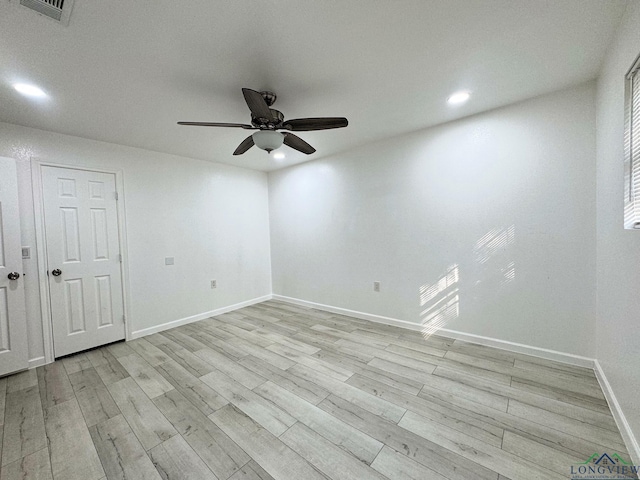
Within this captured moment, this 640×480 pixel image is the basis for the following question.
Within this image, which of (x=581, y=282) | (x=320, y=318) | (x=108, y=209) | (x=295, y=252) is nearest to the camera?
(x=581, y=282)

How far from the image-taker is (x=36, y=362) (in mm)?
2562

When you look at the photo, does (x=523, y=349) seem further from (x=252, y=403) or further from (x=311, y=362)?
(x=252, y=403)

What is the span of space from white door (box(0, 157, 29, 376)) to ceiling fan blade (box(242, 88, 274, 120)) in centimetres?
262

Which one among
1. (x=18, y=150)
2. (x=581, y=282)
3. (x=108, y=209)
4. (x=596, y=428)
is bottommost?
(x=596, y=428)

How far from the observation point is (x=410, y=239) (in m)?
3.12

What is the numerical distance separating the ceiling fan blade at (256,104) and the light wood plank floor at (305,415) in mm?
2164

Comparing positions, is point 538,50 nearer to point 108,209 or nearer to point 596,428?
point 596,428

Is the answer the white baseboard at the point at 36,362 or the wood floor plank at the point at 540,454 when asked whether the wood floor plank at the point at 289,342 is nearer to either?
the wood floor plank at the point at 540,454

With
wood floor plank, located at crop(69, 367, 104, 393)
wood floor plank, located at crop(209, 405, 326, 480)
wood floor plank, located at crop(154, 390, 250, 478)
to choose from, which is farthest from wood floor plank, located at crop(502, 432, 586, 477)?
wood floor plank, located at crop(69, 367, 104, 393)

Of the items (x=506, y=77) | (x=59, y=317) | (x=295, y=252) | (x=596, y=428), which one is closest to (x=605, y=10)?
(x=506, y=77)

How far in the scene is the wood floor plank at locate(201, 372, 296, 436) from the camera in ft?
5.49

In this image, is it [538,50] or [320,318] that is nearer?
[538,50]

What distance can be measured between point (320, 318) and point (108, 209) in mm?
3116

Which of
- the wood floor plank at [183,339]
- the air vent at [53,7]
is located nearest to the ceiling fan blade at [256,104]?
the air vent at [53,7]
